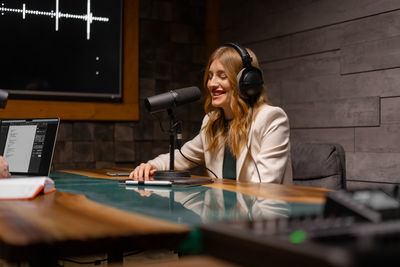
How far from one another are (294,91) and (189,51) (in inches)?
40.1

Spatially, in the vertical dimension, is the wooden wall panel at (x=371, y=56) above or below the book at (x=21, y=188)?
above

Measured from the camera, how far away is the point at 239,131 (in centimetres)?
211

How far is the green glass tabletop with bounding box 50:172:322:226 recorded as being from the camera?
0.88 meters

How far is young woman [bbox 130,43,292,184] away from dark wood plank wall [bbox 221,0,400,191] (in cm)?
65

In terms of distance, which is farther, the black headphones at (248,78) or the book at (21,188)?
the black headphones at (248,78)

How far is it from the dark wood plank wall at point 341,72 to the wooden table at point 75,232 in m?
1.86

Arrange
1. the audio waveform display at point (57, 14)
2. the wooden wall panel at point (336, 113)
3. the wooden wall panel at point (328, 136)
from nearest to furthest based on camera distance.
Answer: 1. the wooden wall panel at point (336, 113)
2. the wooden wall panel at point (328, 136)
3. the audio waveform display at point (57, 14)

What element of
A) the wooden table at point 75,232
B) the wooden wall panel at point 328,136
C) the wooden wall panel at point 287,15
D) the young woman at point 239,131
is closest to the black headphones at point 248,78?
the young woman at point 239,131

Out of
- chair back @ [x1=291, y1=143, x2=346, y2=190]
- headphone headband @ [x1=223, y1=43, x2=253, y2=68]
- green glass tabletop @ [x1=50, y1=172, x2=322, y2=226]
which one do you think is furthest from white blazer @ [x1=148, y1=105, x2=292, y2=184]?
green glass tabletop @ [x1=50, y1=172, x2=322, y2=226]

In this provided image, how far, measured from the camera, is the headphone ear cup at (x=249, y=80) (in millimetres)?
2039

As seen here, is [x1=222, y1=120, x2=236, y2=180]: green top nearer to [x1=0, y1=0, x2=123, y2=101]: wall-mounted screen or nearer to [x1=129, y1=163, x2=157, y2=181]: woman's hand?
[x1=129, y1=163, x2=157, y2=181]: woman's hand

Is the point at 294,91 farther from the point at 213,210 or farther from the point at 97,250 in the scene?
the point at 97,250

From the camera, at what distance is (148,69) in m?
3.47

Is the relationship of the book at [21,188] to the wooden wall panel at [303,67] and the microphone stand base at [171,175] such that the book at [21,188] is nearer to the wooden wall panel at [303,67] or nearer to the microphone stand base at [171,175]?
the microphone stand base at [171,175]
